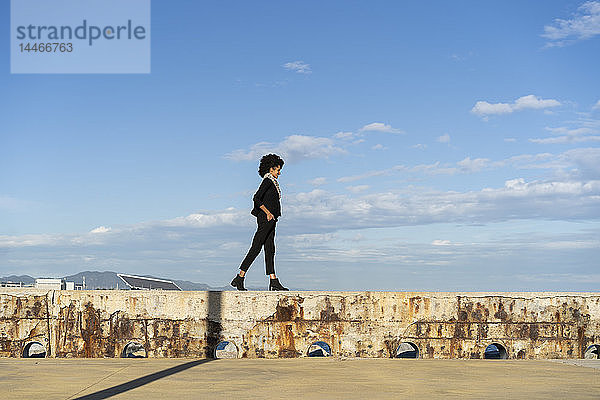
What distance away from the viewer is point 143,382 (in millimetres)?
5977

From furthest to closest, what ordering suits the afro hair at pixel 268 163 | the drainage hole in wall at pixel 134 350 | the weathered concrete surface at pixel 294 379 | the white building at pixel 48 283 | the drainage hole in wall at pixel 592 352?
the white building at pixel 48 283, the afro hair at pixel 268 163, the drainage hole in wall at pixel 592 352, the drainage hole in wall at pixel 134 350, the weathered concrete surface at pixel 294 379

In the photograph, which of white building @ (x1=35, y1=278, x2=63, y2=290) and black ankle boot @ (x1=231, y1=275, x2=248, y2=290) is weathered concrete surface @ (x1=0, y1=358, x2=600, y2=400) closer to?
black ankle boot @ (x1=231, y1=275, x2=248, y2=290)

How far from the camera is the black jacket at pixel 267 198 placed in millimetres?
8898

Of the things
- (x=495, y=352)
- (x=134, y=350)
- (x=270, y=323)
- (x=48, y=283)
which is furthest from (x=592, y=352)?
(x=48, y=283)

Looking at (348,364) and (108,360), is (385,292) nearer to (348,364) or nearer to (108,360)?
(348,364)

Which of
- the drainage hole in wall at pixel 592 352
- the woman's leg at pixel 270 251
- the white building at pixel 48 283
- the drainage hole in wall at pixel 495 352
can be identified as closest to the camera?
the drainage hole in wall at pixel 495 352

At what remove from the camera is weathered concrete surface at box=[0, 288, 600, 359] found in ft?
27.1

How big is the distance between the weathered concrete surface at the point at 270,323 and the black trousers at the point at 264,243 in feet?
1.95

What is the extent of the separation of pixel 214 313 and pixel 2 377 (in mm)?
2663

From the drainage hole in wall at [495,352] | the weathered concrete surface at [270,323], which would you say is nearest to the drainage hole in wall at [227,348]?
the weathered concrete surface at [270,323]

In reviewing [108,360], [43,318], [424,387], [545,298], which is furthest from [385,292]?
[43,318]

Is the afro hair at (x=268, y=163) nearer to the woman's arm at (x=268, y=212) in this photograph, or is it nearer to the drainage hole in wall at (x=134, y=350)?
the woman's arm at (x=268, y=212)

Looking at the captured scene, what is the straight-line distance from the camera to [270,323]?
833 cm

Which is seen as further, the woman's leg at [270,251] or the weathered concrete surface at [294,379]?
the woman's leg at [270,251]
